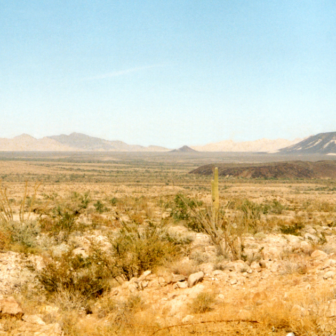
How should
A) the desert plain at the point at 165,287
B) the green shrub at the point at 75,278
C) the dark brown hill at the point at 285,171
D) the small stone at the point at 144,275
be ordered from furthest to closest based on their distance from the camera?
the dark brown hill at the point at 285,171 → the small stone at the point at 144,275 → the green shrub at the point at 75,278 → the desert plain at the point at 165,287

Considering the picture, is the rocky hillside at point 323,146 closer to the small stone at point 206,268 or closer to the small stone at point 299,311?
the small stone at point 206,268

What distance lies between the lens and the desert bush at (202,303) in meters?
5.38

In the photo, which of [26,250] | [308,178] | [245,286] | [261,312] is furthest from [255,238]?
[308,178]

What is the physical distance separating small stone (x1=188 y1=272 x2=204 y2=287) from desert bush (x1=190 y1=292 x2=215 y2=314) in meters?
0.79

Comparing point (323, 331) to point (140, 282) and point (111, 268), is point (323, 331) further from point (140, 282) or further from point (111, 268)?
point (111, 268)

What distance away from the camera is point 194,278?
6566mm

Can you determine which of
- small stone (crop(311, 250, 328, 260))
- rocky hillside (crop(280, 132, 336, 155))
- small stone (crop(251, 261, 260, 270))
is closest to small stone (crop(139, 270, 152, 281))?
small stone (crop(251, 261, 260, 270))

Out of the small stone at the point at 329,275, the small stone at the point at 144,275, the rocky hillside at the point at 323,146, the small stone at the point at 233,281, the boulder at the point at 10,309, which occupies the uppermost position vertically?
the rocky hillside at the point at 323,146

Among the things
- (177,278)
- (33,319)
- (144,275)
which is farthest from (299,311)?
(33,319)

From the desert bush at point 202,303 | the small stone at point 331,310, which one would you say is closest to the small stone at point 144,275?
the desert bush at point 202,303

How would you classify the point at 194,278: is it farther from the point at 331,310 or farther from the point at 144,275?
the point at 331,310

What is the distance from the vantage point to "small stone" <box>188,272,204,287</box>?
6500 millimetres

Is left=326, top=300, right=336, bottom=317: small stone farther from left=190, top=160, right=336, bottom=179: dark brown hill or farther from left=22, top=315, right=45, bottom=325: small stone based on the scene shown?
left=190, top=160, right=336, bottom=179: dark brown hill

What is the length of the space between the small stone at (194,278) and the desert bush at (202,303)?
793mm
